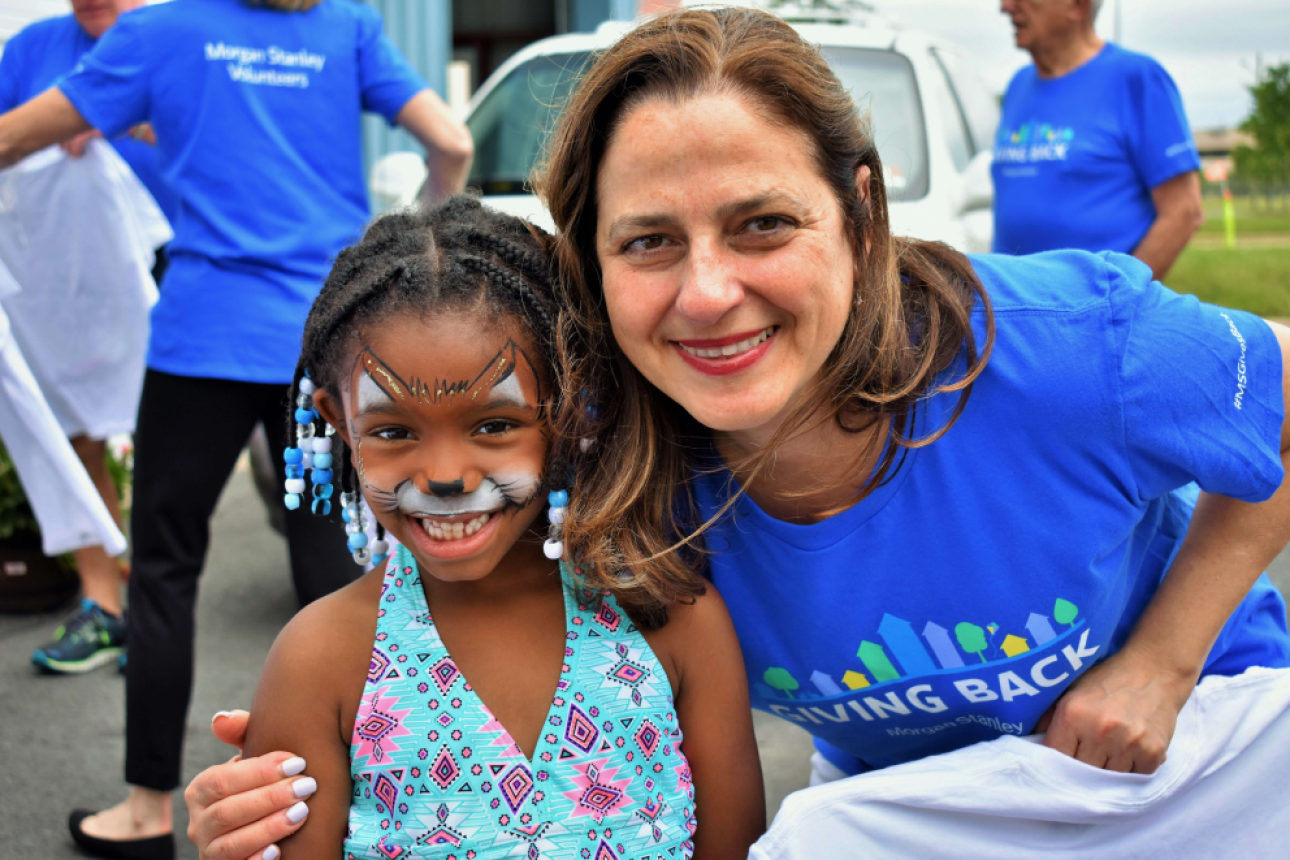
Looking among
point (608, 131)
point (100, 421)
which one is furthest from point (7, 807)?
point (608, 131)

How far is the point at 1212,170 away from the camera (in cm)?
698

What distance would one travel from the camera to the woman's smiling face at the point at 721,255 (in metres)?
1.57

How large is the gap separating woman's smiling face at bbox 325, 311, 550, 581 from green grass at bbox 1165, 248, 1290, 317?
7.64m

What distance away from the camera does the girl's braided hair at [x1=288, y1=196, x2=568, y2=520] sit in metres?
1.70

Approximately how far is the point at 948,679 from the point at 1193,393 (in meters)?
0.56

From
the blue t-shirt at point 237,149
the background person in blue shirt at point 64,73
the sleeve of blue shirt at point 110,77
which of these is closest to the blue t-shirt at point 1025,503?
the blue t-shirt at point 237,149

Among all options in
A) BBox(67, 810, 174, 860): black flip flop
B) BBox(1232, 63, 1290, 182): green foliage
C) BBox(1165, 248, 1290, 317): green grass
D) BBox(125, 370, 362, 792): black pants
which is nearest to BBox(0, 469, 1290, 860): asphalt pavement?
BBox(67, 810, 174, 860): black flip flop

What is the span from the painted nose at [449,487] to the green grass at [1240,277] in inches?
304

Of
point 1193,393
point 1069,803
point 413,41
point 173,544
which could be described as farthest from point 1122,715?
point 413,41

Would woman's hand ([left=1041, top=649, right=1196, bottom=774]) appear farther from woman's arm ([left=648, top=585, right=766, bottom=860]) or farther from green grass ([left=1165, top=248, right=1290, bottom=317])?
green grass ([left=1165, top=248, right=1290, bottom=317])

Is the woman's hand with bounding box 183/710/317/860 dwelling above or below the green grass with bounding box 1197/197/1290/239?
above

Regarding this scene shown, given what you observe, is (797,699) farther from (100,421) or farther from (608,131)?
(100,421)

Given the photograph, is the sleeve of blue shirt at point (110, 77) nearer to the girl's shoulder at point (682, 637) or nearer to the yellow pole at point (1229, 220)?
the girl's shoulder at point (682, 637)

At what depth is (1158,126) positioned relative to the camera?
13.2 ft
